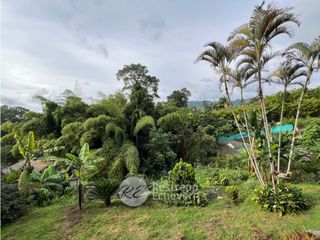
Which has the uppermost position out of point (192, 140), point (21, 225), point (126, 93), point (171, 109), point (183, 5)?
point (183, 5)

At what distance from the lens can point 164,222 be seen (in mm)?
4188

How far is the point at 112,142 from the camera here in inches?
295

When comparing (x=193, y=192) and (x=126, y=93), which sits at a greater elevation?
(x=126, y=93)

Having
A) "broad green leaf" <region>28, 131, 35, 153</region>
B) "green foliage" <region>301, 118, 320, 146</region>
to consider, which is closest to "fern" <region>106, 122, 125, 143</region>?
"broad green leaf" <region>28, 131, 35, 153</region>

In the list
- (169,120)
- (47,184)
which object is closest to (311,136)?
(169,120)

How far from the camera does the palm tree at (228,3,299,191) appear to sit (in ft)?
13.4

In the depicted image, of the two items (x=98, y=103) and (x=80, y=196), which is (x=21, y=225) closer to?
(x=80, y=196)

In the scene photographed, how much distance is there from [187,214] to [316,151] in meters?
5.19

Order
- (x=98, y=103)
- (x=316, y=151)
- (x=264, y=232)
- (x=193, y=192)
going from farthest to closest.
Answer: (x=98, y=103) → (x=316, y=151) → (x=193, y=192) → (x=264, y=232)

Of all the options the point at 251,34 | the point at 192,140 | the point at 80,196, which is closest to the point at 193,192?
the point at 80,196

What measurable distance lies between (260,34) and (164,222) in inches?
155

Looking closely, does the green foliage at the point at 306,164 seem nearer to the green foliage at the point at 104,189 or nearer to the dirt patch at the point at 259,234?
the dirt patch at the point at 259,234

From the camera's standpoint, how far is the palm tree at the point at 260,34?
410cm

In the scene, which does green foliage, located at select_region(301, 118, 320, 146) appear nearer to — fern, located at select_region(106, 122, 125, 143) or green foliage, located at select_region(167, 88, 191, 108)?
fern, located at select_region(106, 122, 125, 143)
